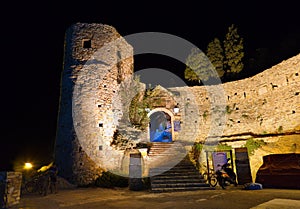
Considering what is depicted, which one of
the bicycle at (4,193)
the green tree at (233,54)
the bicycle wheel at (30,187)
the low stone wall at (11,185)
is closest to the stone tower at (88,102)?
the bicycle wheel at (30,187)

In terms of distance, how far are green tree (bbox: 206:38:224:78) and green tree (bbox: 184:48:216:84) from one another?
377 millimetres

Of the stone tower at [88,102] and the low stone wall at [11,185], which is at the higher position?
the stone tower at [88,102]

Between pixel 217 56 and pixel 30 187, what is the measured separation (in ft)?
52.6

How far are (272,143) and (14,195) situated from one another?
10925mm

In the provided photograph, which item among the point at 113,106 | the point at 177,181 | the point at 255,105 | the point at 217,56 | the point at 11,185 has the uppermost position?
the point at 217,56

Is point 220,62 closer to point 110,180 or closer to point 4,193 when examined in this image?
point 110,180

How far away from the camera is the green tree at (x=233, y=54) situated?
53.8ft

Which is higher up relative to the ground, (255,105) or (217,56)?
(217,56)

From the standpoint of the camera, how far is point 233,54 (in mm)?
16531

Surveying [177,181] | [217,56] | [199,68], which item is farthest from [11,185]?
[217,56]

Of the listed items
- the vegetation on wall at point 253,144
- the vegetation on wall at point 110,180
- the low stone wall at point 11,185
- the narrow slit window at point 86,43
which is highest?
the narrow slit window at point 86,43

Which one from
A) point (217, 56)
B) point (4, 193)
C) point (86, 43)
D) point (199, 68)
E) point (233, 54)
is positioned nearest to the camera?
point (4, 193)

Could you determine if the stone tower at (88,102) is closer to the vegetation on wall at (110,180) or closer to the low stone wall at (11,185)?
the vegetation on wall at (110,180)

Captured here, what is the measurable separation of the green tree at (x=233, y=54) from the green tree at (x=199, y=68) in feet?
4.60
